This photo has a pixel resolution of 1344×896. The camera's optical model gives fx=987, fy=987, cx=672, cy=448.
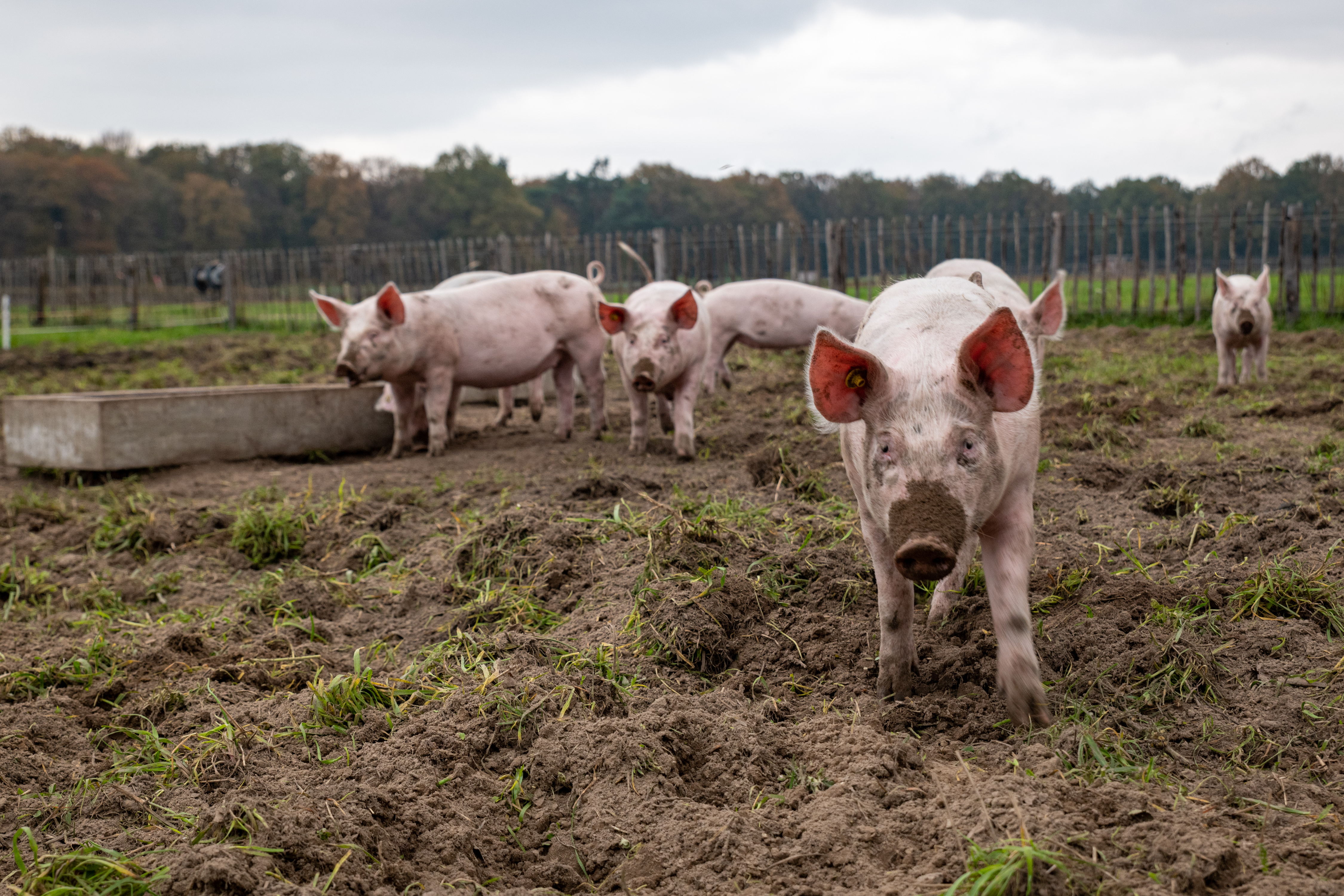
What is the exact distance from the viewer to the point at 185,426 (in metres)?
6.96

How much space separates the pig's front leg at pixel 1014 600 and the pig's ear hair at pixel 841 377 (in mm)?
523

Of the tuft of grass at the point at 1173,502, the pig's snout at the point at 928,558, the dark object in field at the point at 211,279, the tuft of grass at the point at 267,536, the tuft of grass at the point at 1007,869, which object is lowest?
the tuft of grass at the point at 1007,869

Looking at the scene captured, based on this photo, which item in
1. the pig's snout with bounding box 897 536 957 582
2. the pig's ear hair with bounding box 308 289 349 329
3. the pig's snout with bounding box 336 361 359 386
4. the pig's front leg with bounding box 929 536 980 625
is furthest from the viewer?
the pig's ear hair with bounding box 308 289 349 329

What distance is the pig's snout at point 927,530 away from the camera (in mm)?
2203

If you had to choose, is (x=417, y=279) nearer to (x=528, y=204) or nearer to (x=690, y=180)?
(x=690, y=180)

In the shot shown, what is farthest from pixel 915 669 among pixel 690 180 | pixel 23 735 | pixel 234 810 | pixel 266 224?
pixel 266 224

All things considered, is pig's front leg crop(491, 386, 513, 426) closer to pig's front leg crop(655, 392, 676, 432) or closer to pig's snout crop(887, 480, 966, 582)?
pig's front leg crop(655, 392, 676, 432)

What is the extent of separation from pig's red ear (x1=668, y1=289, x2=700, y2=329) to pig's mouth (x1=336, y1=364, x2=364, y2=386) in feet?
7.53

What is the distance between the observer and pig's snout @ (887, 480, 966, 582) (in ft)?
7.23

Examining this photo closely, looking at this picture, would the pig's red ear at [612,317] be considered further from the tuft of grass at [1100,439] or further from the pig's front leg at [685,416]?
the tuft of grass at [1100,439]

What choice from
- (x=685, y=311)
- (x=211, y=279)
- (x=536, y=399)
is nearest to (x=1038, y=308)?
(x=685, y=311)

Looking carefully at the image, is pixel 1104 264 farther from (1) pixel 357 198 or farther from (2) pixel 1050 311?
(1) pixel 357 198

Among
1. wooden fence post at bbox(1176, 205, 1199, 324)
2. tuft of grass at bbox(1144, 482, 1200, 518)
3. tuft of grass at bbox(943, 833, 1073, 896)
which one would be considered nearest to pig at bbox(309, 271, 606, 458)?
tuft of grass at bbox(1144, 482, 1200, 518)

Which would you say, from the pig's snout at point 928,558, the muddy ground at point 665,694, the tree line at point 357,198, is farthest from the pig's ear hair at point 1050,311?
the tree line at point 357,198
